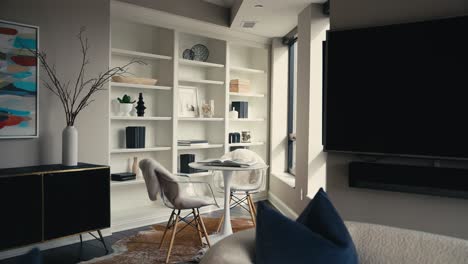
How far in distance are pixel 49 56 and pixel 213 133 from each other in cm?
251

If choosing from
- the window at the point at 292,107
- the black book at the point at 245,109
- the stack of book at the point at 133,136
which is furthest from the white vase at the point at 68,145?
the window at the point at 292,107

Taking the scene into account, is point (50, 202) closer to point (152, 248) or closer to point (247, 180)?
point (152, 248)

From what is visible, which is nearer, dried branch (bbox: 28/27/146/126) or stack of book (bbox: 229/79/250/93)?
dried branch (bbox: 28/27/146/126)

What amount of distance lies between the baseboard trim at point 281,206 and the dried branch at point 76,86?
2716mm

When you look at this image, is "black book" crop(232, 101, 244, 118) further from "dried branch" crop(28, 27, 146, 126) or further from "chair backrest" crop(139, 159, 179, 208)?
"chair backrest" crop(139, 159, 179, 208)

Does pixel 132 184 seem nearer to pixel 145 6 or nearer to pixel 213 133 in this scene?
pixel 213 133

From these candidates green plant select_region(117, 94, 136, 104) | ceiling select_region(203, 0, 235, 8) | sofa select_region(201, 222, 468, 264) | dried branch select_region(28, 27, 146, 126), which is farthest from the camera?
ceiling select_region(203, 0, 235, 8)

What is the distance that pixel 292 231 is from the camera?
126 centimetres

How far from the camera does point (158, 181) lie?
11.1 ft

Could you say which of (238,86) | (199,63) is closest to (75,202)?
(199,63)

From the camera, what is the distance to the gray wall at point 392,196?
2.78 m

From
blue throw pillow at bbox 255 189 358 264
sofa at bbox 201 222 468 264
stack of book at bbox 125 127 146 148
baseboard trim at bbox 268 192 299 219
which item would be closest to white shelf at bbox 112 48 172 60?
stack of book at bbox 125 127 146 148

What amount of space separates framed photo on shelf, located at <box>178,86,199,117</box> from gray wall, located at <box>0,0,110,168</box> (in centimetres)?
126

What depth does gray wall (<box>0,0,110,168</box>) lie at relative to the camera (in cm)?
336
